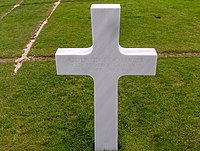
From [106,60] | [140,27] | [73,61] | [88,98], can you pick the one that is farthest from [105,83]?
[140,27]

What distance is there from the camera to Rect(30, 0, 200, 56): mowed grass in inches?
289

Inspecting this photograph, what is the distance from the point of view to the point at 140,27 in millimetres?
8578

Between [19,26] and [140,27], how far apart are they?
3650mm

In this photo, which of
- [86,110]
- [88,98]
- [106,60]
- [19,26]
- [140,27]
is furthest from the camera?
[19,26]

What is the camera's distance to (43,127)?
172 inches

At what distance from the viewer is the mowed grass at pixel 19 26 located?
7398 millimetres

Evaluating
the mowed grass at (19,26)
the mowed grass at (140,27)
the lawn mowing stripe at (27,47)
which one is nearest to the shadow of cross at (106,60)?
the lawn mowing stripe at (27,47)

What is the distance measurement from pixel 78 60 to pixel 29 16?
7.48 meters

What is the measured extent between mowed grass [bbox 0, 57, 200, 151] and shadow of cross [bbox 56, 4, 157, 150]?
80cm

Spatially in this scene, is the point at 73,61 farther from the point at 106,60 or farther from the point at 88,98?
the point at 88,98

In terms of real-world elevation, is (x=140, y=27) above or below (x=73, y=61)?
below

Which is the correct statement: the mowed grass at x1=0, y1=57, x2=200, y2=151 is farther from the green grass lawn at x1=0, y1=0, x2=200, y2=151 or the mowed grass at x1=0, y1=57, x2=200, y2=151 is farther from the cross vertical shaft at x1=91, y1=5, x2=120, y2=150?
the cross vertical shaft at x1=91, y1=5, x2=120, y2=150

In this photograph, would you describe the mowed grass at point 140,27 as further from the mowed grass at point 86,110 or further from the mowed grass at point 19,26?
the mowed grass at point 86,110

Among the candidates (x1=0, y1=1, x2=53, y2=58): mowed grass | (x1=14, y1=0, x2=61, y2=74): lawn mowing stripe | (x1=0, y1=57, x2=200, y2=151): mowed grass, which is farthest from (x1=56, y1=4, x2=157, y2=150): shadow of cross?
(x1=0, y1=1, x2=53, y2=58): mowed grass
